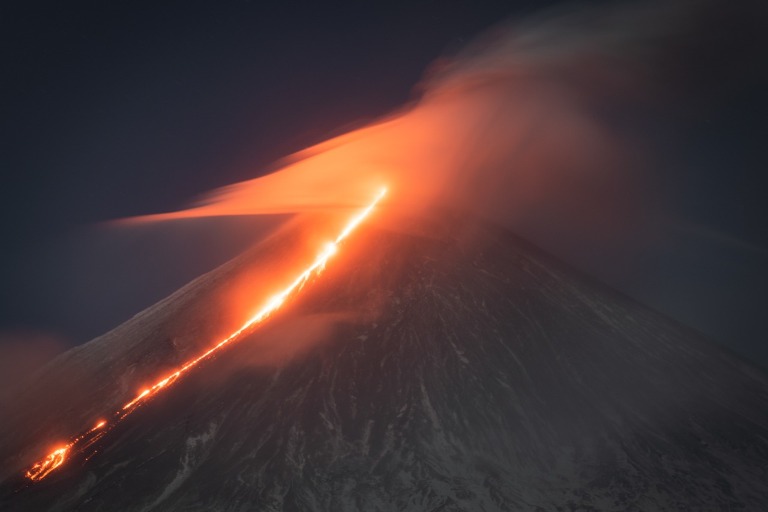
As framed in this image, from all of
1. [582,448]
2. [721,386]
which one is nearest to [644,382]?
[721,386]

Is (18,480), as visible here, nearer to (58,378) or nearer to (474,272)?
(58,378)

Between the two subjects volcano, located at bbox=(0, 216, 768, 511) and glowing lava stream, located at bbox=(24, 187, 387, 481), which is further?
glowing lava stream, located at bbox=(24, 187, 387, 481)

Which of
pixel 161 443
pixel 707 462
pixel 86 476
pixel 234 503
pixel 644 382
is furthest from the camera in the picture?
pixel 644 382

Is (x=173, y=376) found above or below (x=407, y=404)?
above

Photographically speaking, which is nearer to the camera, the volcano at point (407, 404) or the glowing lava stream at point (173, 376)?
the volcano at point (407, 404)
